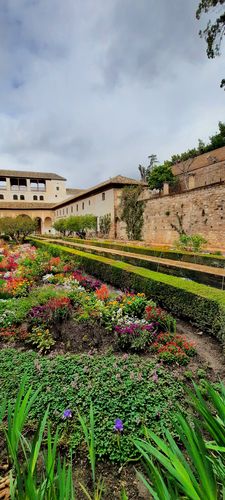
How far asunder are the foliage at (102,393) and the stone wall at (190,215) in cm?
1187

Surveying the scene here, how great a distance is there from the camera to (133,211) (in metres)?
20.5

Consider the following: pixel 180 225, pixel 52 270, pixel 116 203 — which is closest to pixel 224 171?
pixel 116 203

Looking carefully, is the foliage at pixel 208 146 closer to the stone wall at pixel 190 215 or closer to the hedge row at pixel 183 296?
the stone wall at pixel 190 215

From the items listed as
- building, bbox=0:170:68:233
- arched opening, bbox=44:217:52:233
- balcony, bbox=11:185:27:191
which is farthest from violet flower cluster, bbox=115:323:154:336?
balcony, bbox=11:185:27:191

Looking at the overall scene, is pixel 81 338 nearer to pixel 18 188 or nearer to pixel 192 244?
pixel 192 244

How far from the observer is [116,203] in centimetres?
2417

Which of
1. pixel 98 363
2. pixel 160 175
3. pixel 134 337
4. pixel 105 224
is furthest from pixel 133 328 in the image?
pixel 160 175

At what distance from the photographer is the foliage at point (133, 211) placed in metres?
20.2

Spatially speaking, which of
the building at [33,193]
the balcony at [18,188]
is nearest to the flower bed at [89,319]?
the building at [33,193]

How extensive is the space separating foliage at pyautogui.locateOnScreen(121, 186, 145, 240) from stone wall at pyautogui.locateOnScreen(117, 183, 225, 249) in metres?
0.51

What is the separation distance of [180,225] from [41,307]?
42.9 feet

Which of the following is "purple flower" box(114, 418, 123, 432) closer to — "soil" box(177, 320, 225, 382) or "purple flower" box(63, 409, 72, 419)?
"purple flower" box(63, 409, 72, 419)

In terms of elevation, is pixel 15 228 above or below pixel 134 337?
above

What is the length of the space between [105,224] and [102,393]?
76.4ft
